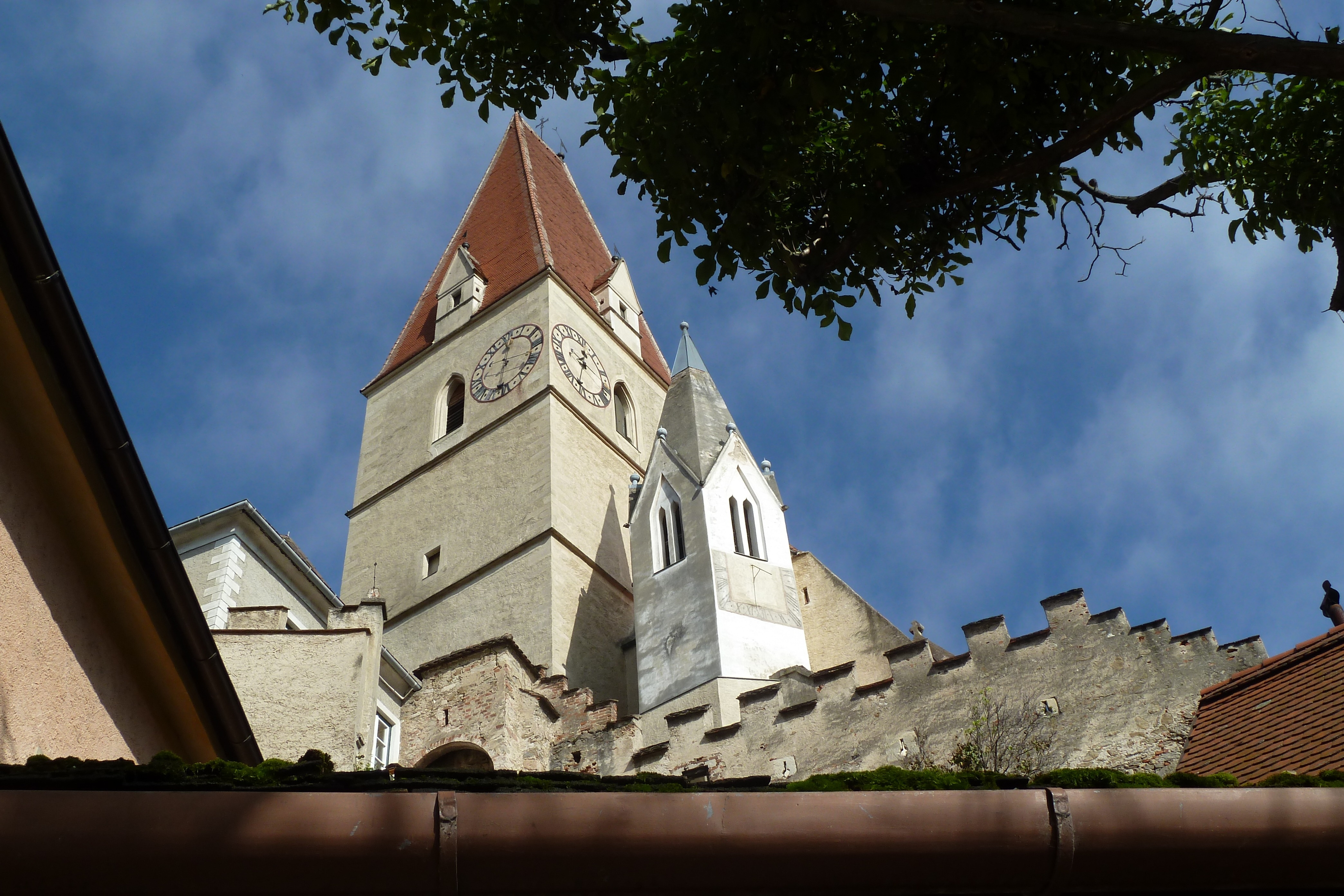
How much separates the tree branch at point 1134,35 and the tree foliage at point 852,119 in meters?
0.31

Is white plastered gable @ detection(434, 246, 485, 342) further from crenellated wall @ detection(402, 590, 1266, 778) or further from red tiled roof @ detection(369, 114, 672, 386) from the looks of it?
crenellated wall @ detection(402, 590, 1266, 778)

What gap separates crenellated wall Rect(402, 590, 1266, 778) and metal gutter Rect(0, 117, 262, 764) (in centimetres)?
889

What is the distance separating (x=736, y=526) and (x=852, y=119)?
1970 cm

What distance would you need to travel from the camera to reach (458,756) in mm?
22359

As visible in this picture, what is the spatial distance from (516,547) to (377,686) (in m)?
7.83

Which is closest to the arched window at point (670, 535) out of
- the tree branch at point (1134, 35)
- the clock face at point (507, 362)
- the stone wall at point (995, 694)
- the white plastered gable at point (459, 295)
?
the stone wall at point (995, 694)

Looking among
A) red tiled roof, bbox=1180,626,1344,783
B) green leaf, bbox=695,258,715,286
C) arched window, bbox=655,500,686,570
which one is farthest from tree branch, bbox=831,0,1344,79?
arched window, bbox=655,500,686,570

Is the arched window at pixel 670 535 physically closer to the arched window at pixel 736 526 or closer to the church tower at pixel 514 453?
the arched window at pixel 736 526

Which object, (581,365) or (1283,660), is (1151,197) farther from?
(581,365)

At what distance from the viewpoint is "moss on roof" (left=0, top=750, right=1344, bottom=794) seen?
3.70 m

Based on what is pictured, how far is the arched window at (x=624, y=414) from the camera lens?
33125 millimetres

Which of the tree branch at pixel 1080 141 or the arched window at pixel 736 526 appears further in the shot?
the arched window at pixel 736 526

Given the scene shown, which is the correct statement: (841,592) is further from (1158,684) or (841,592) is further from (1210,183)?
(1210,183)

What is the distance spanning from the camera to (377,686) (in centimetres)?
1997
